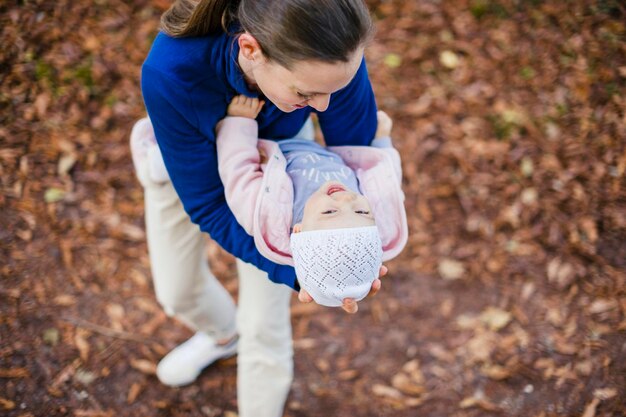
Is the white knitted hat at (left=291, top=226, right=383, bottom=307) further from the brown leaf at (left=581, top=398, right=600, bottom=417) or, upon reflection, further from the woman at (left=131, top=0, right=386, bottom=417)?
the brown leaf at (left=581, top=398, right=600, bottom=417)

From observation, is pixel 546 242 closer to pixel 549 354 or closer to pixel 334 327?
pixel 549 354

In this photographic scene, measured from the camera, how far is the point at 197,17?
1762 mm

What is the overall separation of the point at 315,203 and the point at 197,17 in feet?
2.57

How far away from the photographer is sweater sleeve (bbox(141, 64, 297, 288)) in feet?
6.04

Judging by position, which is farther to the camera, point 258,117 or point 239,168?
point 258,117

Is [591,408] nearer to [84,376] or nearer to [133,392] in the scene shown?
[133,392]

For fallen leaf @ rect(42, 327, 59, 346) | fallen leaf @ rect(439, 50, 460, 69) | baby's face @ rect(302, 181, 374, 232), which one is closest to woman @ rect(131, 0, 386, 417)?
baby's face @ rect(302, 181, 374, 232)

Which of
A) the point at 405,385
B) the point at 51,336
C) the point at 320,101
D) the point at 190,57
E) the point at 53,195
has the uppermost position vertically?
the point at 190,57

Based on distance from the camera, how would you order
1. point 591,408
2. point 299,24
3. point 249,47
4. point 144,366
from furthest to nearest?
point 144,366
point 591,408
point 249,47
point 299,24

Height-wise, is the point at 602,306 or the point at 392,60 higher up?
the point at 392,60

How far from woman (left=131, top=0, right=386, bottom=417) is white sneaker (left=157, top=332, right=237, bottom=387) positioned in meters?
0.31

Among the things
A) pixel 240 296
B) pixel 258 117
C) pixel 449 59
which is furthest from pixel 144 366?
pixel 449 59

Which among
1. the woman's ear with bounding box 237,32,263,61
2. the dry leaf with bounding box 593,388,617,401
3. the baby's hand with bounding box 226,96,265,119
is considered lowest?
the dry leaf with bounding box 593,388,617,401

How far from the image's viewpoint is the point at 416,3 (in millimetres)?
4777
